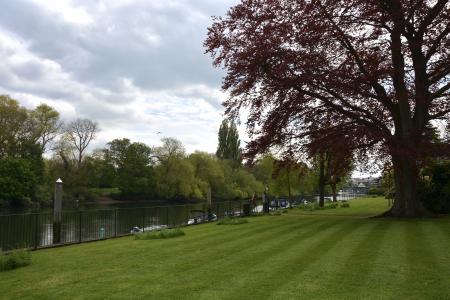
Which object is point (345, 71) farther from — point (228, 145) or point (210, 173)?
point (228, 145)

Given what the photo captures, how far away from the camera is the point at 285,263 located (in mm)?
9273

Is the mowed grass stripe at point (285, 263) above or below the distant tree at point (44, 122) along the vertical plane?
below

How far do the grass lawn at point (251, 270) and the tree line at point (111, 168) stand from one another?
4038 centimetres

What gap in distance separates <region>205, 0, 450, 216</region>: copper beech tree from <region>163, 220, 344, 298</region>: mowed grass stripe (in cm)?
729

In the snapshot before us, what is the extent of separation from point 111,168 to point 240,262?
275ft

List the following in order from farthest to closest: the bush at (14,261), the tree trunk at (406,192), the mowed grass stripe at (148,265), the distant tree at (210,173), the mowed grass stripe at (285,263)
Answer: the distant tree at (210,173) → the tree trunk at (406,192) → the bush at (14,261) → the mowed grass stripe at (148,265) → the mowed grass stripe at (285,263)

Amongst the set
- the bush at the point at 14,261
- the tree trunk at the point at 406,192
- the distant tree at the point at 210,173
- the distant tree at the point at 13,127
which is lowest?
the bush at the point at 14,261

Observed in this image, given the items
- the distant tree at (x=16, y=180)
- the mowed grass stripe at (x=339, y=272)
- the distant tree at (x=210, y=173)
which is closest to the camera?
the mowed grass stripe at (x=339, y=272)

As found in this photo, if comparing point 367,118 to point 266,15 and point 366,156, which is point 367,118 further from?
point 266,15

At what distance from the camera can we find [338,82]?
1898cm

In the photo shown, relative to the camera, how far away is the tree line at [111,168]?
65.5 m

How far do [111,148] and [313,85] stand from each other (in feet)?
250

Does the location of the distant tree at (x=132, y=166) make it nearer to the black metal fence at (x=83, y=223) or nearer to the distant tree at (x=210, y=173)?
the distant tree at (x=210, y=173)

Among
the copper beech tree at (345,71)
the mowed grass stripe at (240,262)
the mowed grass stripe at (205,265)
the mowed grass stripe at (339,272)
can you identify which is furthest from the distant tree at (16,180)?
the mowed grass stripe at (339,272)
